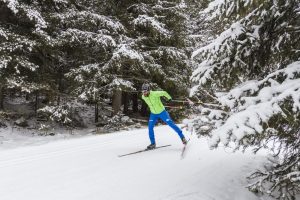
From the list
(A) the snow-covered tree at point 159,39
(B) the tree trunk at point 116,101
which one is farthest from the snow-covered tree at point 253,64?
(B) the tree trunk at point 116,101

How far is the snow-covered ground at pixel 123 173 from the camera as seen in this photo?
6718 mm

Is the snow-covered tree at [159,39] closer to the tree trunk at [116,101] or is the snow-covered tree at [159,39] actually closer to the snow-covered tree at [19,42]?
the tree trunk at [116,101]

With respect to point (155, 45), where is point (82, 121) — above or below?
below

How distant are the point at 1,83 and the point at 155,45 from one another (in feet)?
25.4

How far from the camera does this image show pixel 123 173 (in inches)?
316

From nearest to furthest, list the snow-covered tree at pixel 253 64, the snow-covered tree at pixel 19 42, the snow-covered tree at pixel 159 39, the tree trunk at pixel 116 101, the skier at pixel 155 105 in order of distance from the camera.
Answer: the snow-covered tree at pixel 253 64 → the skier at pixel 155 105 → the snow-covered tree at pixel 19 42 → the snow-covered tree at pixel 159 39 → the tree trunk at pixel 116 101

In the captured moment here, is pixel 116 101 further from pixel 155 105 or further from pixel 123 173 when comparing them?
pixel 123 173

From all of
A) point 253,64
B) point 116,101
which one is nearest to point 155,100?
point 253,64

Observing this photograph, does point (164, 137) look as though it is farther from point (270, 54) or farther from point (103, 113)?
point (103, 113)

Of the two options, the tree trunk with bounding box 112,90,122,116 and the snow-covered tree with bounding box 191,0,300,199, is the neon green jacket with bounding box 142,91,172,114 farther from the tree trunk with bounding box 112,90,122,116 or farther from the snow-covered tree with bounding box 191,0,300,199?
the tree trunk with bounding box 112,90,122,116

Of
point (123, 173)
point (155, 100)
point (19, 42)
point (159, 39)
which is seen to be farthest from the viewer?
point (159, 39)

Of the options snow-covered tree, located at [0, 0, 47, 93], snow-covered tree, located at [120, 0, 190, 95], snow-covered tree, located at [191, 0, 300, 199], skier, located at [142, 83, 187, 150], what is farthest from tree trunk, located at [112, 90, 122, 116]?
snow-covered tree, located at [191, 0, 300, 199]

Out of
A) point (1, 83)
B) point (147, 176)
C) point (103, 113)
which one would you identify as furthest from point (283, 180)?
point (103, 113)

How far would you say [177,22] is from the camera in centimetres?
1838
